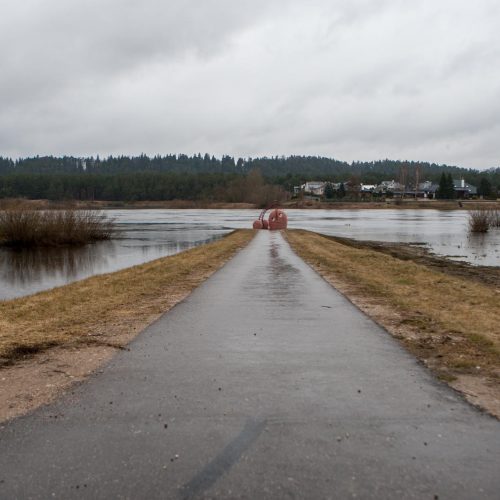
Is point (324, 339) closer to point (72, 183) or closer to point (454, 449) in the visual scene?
point (454, 449)

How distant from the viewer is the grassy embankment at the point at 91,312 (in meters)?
7.48

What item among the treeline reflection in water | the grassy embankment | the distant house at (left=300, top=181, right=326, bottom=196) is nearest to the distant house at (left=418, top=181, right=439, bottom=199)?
the distant house at (left=300, top=181, right=326, bottom=196)

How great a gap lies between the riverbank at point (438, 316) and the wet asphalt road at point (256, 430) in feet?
1.17

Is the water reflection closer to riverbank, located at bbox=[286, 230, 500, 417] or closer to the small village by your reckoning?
riverbank, located at bbox=[286, 230, 500, 417]

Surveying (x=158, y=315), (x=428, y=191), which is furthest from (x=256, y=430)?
(x=428, y=191)

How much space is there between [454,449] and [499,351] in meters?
3.30

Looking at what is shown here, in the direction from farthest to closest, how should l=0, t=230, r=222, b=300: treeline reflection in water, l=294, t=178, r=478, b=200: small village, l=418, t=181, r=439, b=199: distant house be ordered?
l=418, t=181, r=439, b=199: distant house
l=294, t=178, r=478, b=200: small village
l=0, t=230, r=222, b=300: treeline reflection in water

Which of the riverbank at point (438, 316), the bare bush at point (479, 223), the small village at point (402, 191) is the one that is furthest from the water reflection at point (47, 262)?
the small village at point (402, 191)

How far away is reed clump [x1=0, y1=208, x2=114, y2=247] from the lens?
3591 cm

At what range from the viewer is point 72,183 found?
17988 centimetres

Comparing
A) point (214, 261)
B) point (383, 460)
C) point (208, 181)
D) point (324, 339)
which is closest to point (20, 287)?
point (214, 261)

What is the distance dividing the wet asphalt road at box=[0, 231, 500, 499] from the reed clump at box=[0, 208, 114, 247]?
3238 cm

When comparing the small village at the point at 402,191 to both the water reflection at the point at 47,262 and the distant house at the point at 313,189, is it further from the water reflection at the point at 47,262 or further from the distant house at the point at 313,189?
the water reflection at the point at 47,262

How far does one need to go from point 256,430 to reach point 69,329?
512cm
